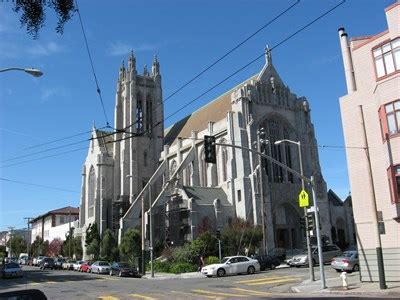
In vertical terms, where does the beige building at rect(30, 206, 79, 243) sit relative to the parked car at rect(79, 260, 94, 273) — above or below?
above

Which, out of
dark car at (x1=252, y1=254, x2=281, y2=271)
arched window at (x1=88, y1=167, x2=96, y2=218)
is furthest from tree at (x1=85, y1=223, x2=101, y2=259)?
dark car at (x1=252, y1=254, x2=281, y2=271)

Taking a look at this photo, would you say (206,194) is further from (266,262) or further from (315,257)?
(315,257)

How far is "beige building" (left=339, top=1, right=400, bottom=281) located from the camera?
21.5 meters

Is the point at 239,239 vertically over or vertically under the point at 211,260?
over

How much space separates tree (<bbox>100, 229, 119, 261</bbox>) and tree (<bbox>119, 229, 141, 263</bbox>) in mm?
4811

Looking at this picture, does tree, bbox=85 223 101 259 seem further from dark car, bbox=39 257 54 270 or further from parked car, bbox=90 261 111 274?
parked car, bbox=90 261 111 274

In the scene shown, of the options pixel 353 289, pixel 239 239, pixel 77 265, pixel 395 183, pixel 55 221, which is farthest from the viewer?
pixel 55 221

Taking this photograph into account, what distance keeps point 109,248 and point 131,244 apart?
30.8ft

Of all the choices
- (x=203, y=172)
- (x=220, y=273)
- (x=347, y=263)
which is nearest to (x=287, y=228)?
(x=203, y=172)

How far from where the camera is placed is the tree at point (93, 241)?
6750 centimetres

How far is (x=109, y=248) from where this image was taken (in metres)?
65.1

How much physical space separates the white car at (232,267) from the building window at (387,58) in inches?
663

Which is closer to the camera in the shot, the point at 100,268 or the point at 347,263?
the point at 347,263

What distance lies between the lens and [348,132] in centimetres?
2486
